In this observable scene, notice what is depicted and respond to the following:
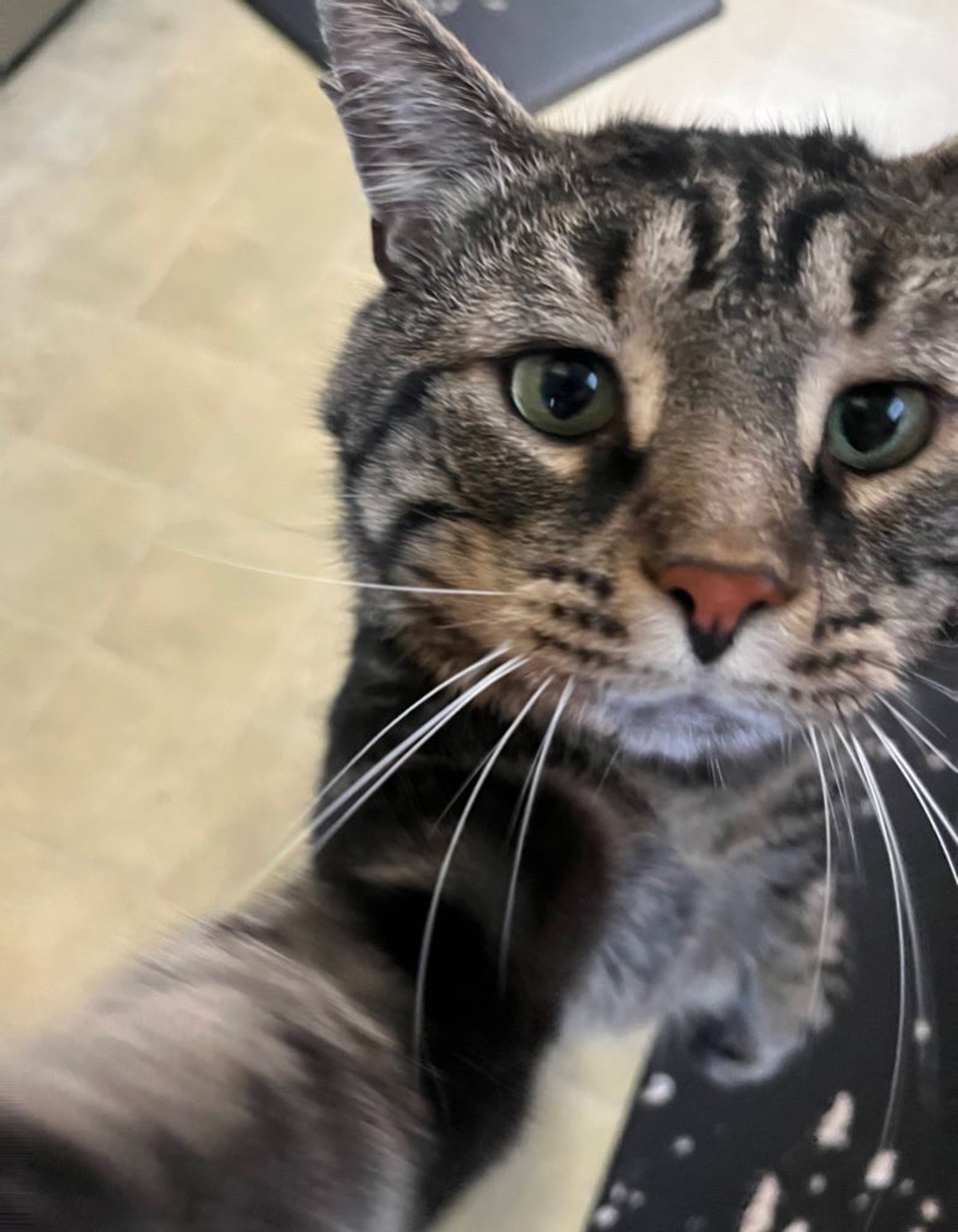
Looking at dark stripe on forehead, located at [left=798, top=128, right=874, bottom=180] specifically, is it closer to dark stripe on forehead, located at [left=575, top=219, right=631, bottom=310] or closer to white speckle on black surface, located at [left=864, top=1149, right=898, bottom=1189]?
dark stripe on forehead, located at [left=575, top=219, right=631, bottom=310]

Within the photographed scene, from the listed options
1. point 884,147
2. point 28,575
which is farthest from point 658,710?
point 884,147

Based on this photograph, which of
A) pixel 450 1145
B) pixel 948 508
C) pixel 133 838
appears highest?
pixel 948 508

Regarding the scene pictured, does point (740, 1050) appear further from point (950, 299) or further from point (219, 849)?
point (950, 299)

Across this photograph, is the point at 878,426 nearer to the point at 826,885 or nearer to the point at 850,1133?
the point at 826,885

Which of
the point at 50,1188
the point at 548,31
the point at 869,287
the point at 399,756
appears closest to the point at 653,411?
the point at 869,287

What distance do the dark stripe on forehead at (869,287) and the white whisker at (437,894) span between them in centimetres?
30

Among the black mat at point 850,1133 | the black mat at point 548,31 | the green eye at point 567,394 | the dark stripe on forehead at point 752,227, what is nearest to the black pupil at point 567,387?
the green eye at point 567,394

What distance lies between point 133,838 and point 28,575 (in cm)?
38

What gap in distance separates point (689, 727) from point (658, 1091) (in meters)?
0.58

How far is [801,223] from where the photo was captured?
2.37 ft

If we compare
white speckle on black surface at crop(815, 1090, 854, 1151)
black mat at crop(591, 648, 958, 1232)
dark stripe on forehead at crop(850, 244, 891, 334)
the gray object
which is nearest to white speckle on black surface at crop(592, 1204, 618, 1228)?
black mat at crop(591, 648, 958, 1232)

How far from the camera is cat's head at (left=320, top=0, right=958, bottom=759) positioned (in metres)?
0.64

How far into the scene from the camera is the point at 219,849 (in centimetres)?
127

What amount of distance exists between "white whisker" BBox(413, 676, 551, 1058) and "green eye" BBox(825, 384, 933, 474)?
0.24 meters
